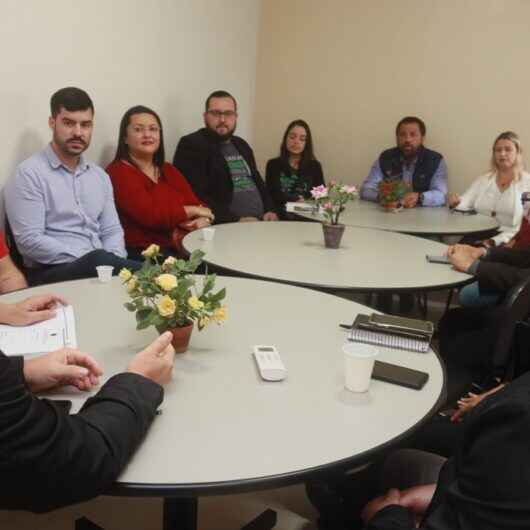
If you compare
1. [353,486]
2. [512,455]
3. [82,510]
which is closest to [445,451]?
[353,486]

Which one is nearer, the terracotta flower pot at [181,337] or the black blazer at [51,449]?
the black blazer at [51,449]

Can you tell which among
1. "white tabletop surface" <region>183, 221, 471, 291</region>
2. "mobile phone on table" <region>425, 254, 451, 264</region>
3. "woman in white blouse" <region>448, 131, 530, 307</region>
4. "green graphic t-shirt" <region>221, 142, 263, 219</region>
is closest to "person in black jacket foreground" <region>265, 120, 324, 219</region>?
"green graphic t-shirt" <region>221, 142, 263, 219</region>

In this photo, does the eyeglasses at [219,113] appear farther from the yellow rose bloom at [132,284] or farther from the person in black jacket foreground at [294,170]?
the yellow rose bloom at [132,284]

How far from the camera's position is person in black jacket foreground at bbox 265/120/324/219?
4984 mm

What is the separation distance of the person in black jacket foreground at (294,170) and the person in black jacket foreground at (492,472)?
4027 mm

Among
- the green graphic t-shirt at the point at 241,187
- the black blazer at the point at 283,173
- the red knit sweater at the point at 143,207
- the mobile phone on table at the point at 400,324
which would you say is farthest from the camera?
the black blazer at the point at 283,173

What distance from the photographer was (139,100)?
3926 millimetres

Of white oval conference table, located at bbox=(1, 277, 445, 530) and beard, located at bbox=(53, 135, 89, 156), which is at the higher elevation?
beard, located at bbox=(53, 135, 89, 156)

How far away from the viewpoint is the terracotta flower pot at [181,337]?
4.68 ft

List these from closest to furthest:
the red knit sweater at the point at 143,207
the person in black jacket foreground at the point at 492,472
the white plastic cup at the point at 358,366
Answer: the person in black jacket foreground at the point at 492,472 < the white plastic cup at the point at 358,366 < the red knit sweater at the point at 143,207

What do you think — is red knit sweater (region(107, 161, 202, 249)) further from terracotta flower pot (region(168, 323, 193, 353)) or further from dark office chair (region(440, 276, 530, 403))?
terracotta flower pot (region(168, 323, 193, 353))

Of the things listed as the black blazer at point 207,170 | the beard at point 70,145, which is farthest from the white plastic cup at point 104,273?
the black blazer at point 207,170

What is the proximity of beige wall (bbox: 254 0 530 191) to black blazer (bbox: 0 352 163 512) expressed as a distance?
4757mm

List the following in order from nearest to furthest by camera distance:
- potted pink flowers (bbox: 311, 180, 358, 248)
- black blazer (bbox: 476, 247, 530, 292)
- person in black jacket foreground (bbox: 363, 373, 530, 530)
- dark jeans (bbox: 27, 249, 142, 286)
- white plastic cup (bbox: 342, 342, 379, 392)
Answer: person in black jacket foreground (bbox: 363, 373, 530, 530)
white plastic cup (bbox: 342, 342, 379, 392)
black blazer (bbox: 476, 247, 530, 292)
dark jeans (bbox: 27, 249, 142, 286)
potted pink flowers (bbox: 311, 180, 358, 248)
